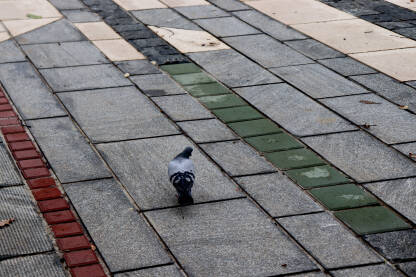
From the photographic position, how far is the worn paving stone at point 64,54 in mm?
9273

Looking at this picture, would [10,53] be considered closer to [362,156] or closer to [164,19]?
[164,19]

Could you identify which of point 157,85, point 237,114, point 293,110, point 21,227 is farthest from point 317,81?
point 21,227

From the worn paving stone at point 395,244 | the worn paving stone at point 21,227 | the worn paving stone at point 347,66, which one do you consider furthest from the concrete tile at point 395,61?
the worn paving stone at point 21,227

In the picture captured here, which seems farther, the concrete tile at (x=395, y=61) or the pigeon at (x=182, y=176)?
the concrete tile at (x=395, y=61)

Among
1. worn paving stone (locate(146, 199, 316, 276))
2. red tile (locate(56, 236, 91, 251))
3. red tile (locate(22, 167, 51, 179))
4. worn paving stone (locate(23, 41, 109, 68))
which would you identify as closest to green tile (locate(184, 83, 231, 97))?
worn paving stone (locate(23, 41, 109, 68))

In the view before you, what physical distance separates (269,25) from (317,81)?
258 cm

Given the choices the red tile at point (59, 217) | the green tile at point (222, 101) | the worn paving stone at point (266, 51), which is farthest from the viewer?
the worn paving stone at point (266, 51)

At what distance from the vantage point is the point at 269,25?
36.4ft

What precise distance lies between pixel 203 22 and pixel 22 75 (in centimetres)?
349

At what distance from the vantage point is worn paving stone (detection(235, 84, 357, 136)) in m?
7.50

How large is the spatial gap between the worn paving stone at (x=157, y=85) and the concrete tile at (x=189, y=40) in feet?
3.73

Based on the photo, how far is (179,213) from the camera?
582cm

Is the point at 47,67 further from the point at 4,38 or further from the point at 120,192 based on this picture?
the point at 120,192

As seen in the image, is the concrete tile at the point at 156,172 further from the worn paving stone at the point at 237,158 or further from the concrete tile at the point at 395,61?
the concrete tile at the point at 395,61
